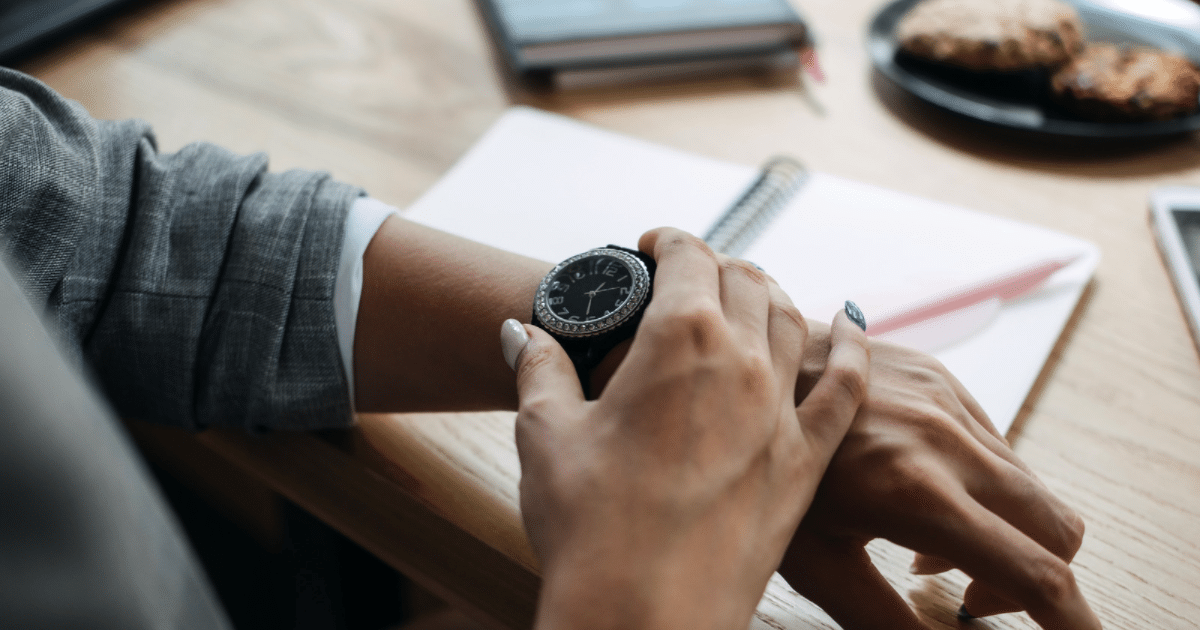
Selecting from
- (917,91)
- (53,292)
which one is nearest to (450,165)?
(53,292)

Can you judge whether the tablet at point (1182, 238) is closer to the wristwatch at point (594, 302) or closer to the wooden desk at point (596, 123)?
the wooden desk at point (596, 123)

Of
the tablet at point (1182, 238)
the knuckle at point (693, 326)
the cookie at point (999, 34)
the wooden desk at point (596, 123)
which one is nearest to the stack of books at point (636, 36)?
the wooden desk at point (596, 123)

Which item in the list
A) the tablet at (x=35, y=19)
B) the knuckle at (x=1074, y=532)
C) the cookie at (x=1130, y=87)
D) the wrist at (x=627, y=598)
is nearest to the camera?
the wrist at (x=627, y=598)

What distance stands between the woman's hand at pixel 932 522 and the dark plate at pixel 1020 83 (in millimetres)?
452

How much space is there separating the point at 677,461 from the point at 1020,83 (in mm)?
678

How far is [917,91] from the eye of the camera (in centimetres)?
80

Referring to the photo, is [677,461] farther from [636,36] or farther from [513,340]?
[636,36]

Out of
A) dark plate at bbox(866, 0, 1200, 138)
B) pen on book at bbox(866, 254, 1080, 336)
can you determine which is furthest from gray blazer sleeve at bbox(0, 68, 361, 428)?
dark plate at bbox(866, 0, 1200, 138)

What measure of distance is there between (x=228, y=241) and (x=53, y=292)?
103 mm

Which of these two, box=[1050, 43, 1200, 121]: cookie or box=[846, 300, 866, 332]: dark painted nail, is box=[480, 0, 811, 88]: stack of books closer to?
box=[1050, 43, 1200, 121]: cookie

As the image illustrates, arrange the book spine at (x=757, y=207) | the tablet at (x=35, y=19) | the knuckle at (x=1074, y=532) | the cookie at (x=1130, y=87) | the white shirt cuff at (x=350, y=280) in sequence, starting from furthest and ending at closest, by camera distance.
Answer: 1. the tablet at (x=35, y=19)
2. the cookie at (x=1130, y=87)
3. the book spine at (x=757, y=207)
4. the white shirt cuff at (x=350, y=280)
5. the knuckle at (x=1074, y=532)

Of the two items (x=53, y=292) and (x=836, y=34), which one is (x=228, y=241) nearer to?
(x=53, y=292)

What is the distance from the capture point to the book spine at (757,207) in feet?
2.06

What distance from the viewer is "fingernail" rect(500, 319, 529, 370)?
1.42ft
